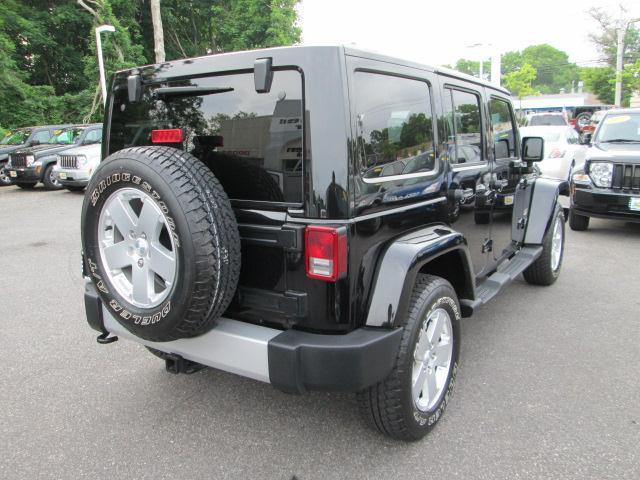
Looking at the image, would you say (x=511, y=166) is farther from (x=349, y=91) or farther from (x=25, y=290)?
(x=25, y=290)

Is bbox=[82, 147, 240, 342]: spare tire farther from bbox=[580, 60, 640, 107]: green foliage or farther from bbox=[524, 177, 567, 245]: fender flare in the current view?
bbox=[580, 60, 640, 107]: green foliage

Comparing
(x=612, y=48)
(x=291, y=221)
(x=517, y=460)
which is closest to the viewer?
(x=291, y=221)

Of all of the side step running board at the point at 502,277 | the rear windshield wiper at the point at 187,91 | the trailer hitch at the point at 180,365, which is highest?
the rear windshield wiper at the point at 187,91

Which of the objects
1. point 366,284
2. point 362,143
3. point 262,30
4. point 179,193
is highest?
point 262,30

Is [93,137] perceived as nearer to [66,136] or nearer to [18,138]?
[66,136]

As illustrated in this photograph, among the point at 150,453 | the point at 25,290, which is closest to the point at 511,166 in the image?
the point at 150,453

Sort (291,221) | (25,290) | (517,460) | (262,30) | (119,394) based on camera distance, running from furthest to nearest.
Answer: (262,30) < (25,290) < (119,394) < (517,460) < (291,221)

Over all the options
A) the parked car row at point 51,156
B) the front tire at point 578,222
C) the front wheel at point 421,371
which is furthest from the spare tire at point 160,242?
the parked car row at point 51,156

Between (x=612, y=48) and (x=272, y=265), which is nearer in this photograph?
(x=272, y=265)

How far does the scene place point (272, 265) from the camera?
7.61 feet

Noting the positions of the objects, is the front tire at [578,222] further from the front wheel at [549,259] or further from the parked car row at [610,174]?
the front wheel at [549,259]

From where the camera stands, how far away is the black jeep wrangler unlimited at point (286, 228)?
6.91 feet

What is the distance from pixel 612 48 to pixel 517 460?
173ft

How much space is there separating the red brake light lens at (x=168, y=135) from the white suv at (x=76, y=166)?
1024 cm
